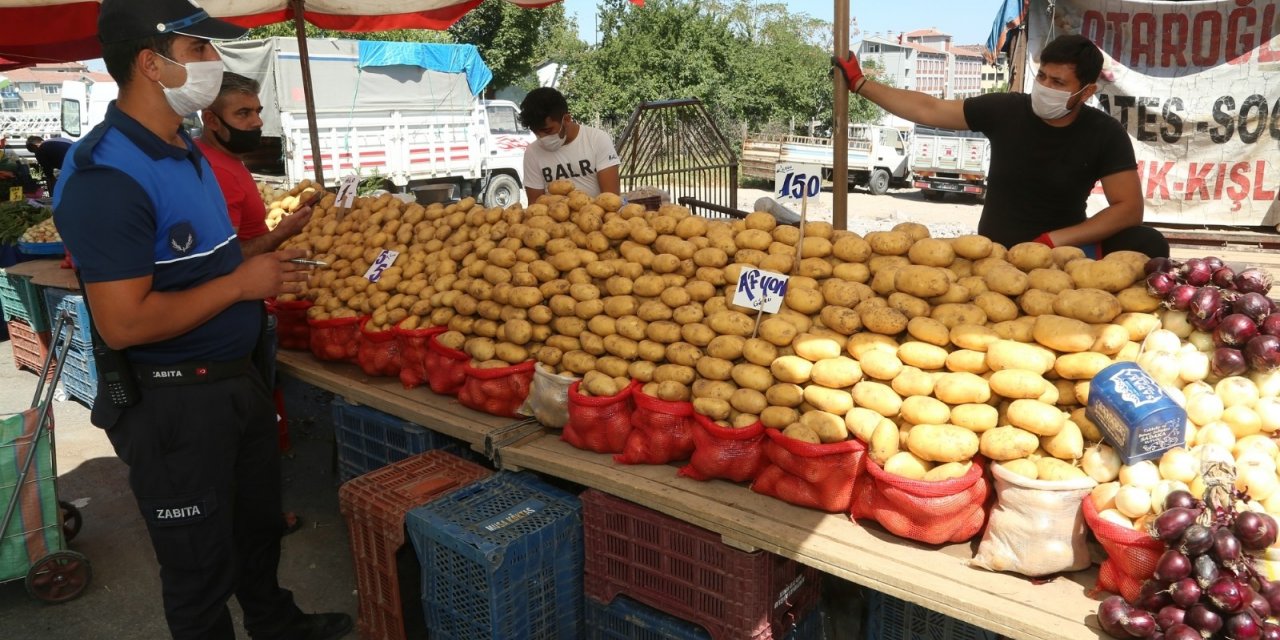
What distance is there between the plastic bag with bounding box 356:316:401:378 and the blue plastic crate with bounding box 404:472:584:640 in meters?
1.11

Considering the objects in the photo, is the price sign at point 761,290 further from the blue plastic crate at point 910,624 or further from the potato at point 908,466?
the blue plastic crate at point 910,624

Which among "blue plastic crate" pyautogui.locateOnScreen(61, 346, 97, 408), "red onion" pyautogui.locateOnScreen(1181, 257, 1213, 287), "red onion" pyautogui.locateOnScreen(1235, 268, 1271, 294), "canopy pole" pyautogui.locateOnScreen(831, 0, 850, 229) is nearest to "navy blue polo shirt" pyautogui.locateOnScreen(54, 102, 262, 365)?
"canopy pole" pyautogui.locateOnScreen(831, 0, 850, 229)

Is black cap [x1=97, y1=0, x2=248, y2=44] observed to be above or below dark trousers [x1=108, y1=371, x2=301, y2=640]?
above

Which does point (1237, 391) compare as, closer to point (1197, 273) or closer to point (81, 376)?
point (1197, 273)

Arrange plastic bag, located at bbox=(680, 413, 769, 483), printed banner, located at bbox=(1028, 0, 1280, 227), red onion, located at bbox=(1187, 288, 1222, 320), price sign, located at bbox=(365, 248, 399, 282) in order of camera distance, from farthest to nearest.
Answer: printed banner, located at bbox=(1028, 0, 1280, 227)
price sign, located at bbox=(365, 248, 399, 282)
plastic bag, located at bbox=(680, 413, 769, 483)
red onion, located at bbox=(1187, 288, 1222, 320)

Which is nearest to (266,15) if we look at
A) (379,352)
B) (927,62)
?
(379,352)

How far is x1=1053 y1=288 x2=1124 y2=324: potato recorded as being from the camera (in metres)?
2.38

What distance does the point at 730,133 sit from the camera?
27969 mm

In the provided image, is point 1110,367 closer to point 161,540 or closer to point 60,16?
point 161,540

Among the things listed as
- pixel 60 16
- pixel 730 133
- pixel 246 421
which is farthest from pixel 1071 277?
pixel 730 133

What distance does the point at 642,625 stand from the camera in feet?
8.91

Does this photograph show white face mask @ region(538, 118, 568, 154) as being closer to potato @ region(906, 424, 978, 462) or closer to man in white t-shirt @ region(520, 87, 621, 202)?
man in white t-shirt @ region(520, 87, 621, 202)

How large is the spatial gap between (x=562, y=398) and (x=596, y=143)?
8.37ft

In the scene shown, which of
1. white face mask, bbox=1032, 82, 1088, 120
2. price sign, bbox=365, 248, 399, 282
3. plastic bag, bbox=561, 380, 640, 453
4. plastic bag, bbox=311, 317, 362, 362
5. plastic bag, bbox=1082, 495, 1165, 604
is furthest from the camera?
price sign, bbox=365, 248, 399, 282
